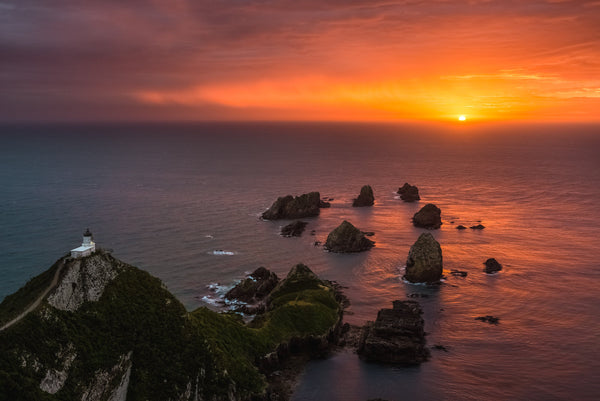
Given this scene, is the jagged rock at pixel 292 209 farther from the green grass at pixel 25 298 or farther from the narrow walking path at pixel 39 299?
the narrow walking path at pixel 39 299

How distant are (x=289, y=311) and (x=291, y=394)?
12.5m

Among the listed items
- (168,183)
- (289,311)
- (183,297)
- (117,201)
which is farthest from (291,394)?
(168,183)

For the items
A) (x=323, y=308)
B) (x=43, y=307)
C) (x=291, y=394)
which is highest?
(x=43, y=307)

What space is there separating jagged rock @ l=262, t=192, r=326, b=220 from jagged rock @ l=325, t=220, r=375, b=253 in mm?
28605

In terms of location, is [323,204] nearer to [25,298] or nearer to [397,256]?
[397,256]

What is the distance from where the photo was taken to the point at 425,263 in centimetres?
8112

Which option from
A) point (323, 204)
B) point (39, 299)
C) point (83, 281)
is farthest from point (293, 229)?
point (39, 299)

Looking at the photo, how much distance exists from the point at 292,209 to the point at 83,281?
89.9 metres

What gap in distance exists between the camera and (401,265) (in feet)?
297

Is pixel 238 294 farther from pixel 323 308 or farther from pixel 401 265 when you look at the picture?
pixel 401 265

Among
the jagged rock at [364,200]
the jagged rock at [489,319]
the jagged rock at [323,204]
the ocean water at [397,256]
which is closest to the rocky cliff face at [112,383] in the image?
the ocean water at [397,256]

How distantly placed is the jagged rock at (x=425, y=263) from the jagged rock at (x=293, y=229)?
35.4 m

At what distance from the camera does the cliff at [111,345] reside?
34.5 m

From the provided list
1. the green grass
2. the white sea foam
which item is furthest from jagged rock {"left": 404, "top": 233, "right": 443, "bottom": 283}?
the green grass
